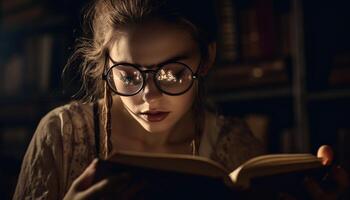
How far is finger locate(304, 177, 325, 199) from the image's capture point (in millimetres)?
843

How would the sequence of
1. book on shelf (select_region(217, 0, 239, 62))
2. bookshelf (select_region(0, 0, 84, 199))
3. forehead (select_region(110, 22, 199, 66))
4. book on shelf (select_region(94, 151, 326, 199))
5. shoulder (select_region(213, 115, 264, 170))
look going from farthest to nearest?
bookshelf (select_region(0, 0, 84, 199))
book on shelf (select_region(217, 0, 239, 62))
shoulder (select_region(213, 115, 264, 170))
forehead (select_region(110, 22, 199, 66))
book on shelf (select_region(94, 151, 326, 199))

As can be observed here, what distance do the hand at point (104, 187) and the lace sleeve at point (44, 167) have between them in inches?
12.1

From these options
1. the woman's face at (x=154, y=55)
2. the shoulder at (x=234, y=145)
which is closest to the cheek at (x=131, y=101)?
the woman's face at (x=154, y=55)

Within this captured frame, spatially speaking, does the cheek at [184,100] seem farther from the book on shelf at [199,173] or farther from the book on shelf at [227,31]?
the book on shelf at [227,31]

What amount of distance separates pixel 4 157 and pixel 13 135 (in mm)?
133

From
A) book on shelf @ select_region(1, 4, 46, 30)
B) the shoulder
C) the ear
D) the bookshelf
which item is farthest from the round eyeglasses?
book on shelf @ select_region(1, 4, 46, 30)

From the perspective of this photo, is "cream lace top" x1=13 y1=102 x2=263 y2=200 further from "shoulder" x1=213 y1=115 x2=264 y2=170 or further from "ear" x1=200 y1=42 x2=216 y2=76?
"ear" x1=200 y1=42 x2=216 y2=76

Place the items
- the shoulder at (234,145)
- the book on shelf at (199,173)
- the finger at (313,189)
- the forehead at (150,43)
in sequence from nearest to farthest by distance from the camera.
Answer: the book on shelf at (199,173)
the finger at (313,189)
the forehead at (150,43)
the shoulder at (234,145)

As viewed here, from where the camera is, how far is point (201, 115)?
130cm

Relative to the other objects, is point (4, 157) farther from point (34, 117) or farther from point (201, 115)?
point (201, 115)

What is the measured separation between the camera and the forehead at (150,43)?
1.00 metres

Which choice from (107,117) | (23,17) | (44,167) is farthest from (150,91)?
(23,17)

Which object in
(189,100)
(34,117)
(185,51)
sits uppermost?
(185,51)

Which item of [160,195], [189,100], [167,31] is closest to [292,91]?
[189,100]
